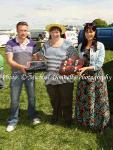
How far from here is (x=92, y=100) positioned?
20.0 ft

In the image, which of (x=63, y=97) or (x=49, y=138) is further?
(x=63, y=97)

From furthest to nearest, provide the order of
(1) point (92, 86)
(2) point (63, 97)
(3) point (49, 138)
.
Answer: (2) point (63, 97)
(3) point (49, 138)
(1) point (92, 86)

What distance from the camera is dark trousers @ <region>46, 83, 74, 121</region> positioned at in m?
6.26

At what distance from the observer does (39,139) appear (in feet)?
20.3

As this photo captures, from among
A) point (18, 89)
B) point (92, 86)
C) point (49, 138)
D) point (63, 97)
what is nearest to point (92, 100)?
point (92, 86)

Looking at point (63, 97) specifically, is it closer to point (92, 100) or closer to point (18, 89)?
point (92, 100)

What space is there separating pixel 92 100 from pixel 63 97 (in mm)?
564

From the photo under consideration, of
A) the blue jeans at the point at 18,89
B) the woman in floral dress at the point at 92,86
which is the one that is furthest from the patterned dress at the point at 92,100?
the blue jeans at the point at 18,89

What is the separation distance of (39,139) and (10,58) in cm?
154

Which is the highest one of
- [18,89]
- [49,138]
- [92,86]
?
[92,86]

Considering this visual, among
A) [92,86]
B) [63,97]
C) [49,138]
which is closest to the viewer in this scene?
[92,86]

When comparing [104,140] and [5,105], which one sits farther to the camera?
[5,105]

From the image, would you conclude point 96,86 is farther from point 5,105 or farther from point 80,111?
point 5,105

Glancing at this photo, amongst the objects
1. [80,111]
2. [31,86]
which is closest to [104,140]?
A: [80,111]
